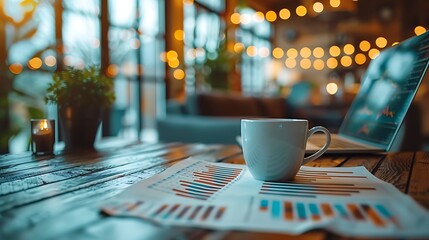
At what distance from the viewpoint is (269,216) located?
0.37 m

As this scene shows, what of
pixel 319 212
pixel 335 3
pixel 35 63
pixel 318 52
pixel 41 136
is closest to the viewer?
pixel 319 212

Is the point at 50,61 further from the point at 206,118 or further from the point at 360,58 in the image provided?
the point at 360,58

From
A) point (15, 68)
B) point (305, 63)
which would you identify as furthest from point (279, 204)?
point (305, 63)

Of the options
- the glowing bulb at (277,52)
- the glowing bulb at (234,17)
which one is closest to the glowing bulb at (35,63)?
the glowing bulb at (234,17)

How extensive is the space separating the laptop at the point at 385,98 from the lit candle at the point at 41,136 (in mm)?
608

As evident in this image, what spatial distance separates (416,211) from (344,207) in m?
0.07

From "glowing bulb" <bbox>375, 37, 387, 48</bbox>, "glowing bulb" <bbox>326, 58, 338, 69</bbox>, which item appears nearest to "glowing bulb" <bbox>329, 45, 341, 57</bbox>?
"glowing bulb" <bbox>326, 58, 338, 69</bbox>

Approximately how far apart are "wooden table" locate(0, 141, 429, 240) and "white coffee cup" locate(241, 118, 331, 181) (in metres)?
0.15

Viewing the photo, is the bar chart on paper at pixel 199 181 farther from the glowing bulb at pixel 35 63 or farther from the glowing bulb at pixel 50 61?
the glowing bulb at pixel 50 61

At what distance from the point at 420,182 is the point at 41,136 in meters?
0.78

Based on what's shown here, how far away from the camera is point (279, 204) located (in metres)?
0.41

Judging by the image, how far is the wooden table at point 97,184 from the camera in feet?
1.07

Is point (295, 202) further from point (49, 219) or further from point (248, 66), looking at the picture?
point (248, 66)

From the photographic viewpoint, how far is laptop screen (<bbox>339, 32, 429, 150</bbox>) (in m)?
0.77
